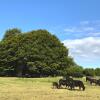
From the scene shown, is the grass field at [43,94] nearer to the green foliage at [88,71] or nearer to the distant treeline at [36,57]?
the distant treeline at [36,57]

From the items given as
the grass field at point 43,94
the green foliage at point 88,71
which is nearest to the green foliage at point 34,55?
the green foliage at point 88,71

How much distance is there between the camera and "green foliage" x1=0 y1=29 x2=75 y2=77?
90.8m

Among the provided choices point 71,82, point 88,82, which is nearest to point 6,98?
point 71,82

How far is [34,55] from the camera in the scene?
9062cm

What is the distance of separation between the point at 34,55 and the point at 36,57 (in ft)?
2.28

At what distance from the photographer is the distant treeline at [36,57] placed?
3573 inches

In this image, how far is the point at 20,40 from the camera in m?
94.2

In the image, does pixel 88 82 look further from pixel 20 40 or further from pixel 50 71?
pixel 20 40

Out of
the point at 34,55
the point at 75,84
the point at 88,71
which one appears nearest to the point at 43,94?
the point at 75,84

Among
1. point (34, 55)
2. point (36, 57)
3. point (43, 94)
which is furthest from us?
point (36, 57)

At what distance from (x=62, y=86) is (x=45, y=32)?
41925mm

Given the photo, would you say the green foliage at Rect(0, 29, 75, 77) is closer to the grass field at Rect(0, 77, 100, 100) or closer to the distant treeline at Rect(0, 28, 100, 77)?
the distant treeline at Rect(0, 28, 100, 77)

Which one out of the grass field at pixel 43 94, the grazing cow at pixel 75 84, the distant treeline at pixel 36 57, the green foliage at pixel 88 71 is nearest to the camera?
the grass field at pixel 43 94

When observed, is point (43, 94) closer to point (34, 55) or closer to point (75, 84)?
point (75, 84)
